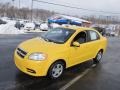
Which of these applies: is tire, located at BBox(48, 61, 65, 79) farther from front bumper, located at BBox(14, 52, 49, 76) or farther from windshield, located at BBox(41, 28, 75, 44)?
windshield, located at BBox(41, 28, 75, 44)

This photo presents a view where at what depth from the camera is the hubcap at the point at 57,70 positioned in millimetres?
6506

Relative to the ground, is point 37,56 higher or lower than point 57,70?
higher

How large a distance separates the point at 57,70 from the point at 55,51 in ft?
2.14

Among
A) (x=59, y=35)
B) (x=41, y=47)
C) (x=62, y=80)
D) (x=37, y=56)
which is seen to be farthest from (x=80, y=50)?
(x=37, y=56)

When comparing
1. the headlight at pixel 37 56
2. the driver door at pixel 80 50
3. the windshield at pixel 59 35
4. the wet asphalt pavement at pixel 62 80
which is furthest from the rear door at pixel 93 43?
the headlight at pixel 37 56

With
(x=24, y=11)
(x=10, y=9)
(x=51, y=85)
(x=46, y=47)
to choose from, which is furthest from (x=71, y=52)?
→ (x=24, y=11)

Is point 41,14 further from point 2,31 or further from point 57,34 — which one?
point 57,34

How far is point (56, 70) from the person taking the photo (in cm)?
659

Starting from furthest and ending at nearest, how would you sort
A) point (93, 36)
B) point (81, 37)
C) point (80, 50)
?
point (93, 36) → point (81, 37) → point (80, 50)

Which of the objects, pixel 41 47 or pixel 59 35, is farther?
pixel 59 35

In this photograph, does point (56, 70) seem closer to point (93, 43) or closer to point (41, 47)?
point (41, 47)

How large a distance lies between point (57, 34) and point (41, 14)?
12421 centimetres

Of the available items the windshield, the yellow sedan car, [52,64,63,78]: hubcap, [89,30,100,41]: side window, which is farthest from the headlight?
[89,30,100,41]: side window

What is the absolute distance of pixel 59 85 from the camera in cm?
607
